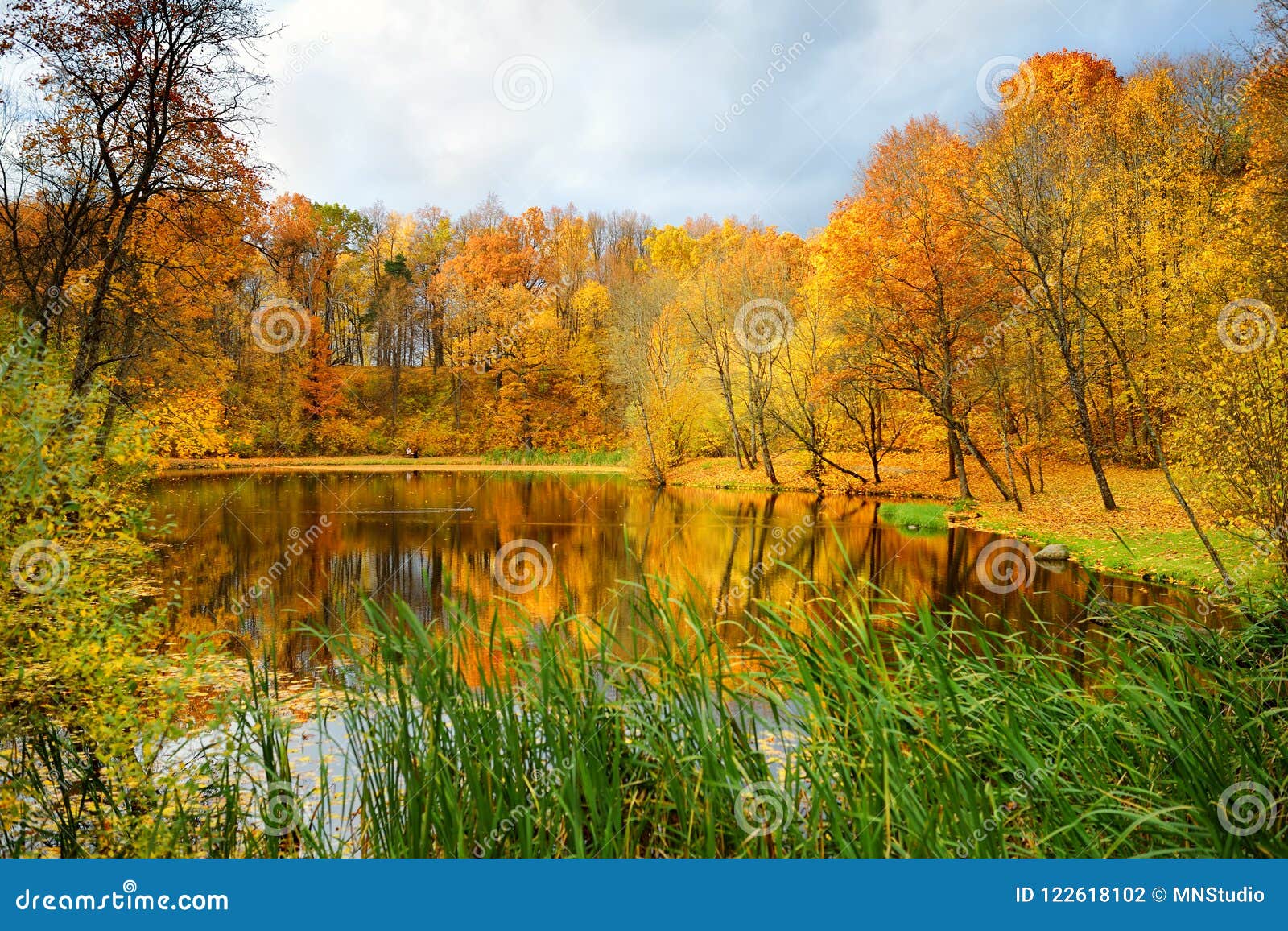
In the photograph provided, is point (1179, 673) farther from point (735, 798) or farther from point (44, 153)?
point (44, 153)

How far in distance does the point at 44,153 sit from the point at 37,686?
11445 mm

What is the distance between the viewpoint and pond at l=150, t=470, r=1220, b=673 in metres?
9.84

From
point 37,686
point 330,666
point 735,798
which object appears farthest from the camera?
point 330,666

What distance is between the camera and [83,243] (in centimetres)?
1305

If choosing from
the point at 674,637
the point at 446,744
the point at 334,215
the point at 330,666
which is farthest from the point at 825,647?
the point at 334,215

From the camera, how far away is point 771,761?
10.3ft

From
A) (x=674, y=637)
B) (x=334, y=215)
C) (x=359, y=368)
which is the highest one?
(x=334, y=215)

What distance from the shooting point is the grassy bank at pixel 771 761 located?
260cm

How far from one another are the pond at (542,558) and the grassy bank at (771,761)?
47 cm

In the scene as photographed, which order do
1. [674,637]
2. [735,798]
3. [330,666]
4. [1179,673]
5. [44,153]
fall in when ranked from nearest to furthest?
1. [735,798]
2. [674,637]
3. [1179,673]
4. [330,666]
5. [44,153]

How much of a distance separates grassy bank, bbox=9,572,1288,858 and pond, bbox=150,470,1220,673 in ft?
1.55

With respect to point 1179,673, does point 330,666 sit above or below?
below

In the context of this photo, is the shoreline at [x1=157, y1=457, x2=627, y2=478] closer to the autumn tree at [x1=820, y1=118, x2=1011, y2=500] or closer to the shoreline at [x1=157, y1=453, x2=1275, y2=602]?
the shoreline at [x1=157, y1=453, x2=1275, y2=602]

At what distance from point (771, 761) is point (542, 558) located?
10952mm
